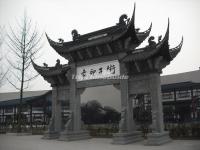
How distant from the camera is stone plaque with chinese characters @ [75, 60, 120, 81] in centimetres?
1324

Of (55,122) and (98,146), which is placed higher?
(55,122)

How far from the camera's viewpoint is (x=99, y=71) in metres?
13.8

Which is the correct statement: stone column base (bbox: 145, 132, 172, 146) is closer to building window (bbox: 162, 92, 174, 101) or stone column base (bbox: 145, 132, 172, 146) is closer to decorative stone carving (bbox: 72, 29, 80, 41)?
decorative stone carving (bbox: 72, 29, 80, 41)

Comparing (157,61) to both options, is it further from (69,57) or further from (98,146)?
(69,57)

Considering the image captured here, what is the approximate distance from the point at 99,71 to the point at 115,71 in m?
1.08

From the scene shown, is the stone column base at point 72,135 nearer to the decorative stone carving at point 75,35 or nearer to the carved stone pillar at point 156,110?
the carved stone pillar at point 156,110

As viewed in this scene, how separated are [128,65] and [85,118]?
20554 millimetres

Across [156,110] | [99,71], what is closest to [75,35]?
[99,71]

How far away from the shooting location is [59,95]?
16062 mm

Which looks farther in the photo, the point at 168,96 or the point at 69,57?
the point at 168,96

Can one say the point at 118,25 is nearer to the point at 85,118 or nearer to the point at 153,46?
the point at 153,46

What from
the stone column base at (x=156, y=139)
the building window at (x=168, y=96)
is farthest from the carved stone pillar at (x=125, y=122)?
the building window at (x=168, y=96)

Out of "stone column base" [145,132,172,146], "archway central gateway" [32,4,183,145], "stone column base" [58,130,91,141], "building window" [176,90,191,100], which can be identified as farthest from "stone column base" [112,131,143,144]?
"building window" [176,90,191,100]

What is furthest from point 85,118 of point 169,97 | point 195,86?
point 195,86
